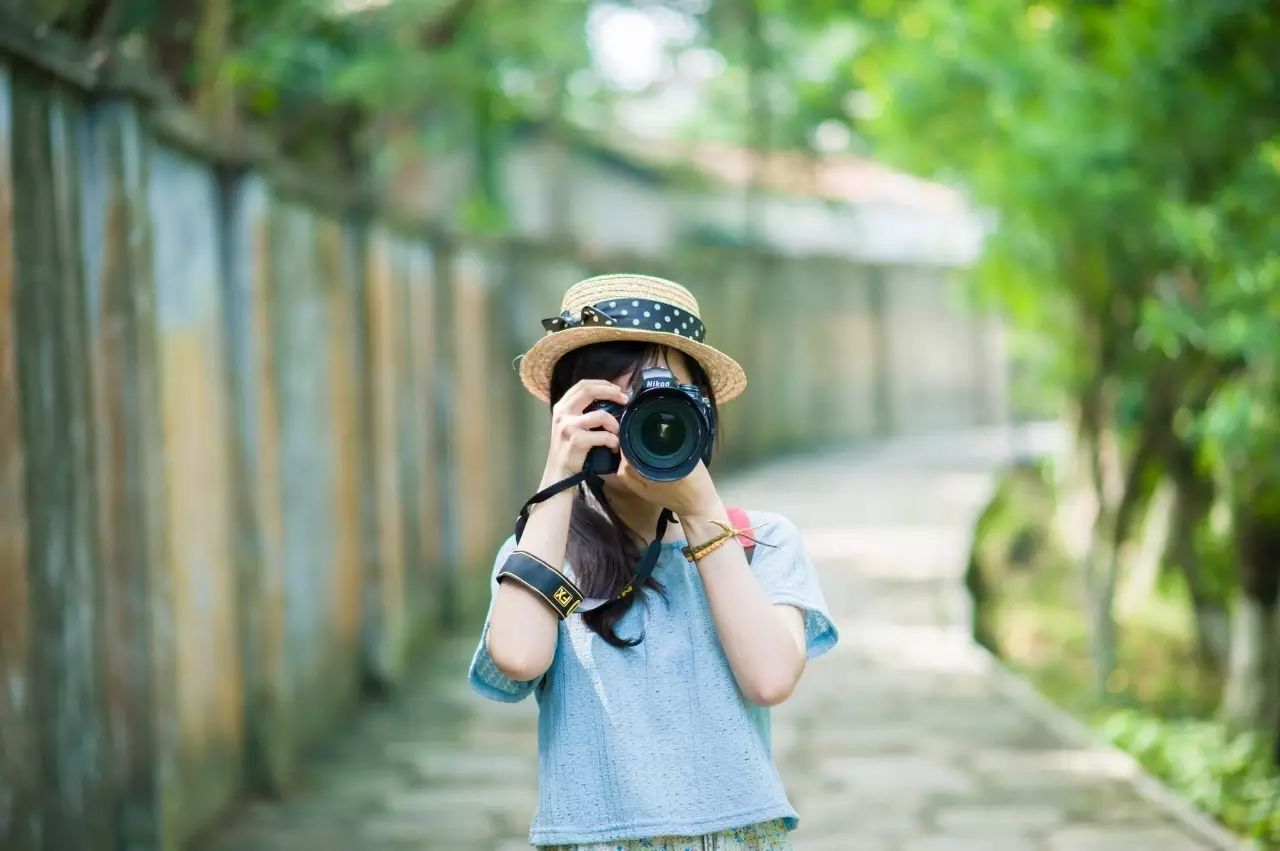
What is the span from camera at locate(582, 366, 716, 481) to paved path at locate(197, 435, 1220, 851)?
3.27m

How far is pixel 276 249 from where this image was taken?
19.9 ft

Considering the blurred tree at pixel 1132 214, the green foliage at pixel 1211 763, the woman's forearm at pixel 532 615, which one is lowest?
the green foliage at pixel 1211 763

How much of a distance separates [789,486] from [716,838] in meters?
15.3

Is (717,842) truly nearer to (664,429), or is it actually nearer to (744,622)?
(744,622)

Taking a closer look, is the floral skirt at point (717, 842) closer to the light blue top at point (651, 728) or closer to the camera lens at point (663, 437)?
the light blue top at point (651, 728)

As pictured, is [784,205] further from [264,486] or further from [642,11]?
[264,486]

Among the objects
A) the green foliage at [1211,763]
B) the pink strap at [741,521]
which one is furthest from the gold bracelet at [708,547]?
the green foliage at [1211,763]

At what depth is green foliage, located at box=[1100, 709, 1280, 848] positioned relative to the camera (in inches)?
267

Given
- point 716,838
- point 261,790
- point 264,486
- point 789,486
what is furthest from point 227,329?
point 789,486

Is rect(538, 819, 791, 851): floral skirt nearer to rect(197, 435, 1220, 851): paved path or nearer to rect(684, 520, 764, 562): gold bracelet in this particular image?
rect(684, 520, 764, 562): gold bracelet

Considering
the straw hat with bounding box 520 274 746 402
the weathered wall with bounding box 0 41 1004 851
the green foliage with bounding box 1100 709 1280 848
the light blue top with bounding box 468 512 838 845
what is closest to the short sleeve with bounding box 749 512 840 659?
the light blue top with bounding box 468 512 838 845

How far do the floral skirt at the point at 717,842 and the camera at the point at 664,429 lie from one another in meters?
0.56

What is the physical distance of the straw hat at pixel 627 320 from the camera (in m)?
2.34

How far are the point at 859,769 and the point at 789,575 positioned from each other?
405 centimetres
